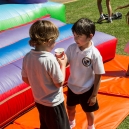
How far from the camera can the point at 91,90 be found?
8.36 feet

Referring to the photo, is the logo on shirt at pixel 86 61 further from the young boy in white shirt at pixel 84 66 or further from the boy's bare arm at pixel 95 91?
the boy's bare arm at pixel 95 91

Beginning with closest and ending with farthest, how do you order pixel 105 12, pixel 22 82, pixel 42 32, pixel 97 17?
pixel 42 32 → pixel 22 82 → pixel 97 17 → pixel 105 12

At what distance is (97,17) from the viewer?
745cm

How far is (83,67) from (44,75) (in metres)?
0.49

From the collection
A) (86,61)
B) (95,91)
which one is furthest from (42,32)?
(95,91)

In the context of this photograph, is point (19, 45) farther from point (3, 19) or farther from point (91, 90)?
point (91, 90)

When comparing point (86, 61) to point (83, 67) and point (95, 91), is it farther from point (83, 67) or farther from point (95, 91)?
point (95, 91)

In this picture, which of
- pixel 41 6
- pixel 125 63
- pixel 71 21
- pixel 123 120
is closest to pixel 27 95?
pixel 123 120

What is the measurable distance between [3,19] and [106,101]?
2.50 m

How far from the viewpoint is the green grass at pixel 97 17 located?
5.60m

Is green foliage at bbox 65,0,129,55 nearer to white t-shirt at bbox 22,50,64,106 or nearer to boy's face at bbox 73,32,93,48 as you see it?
boy's face at bbox 73,32,93,48

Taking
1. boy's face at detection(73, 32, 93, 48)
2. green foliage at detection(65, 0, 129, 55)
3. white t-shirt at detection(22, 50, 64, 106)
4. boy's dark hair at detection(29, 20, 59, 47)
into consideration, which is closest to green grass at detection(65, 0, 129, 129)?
green foliage at detection(65, 0, 129, 55)

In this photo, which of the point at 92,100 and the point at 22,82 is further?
the point at 22,82

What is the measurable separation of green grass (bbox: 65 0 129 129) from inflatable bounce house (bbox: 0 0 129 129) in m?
0.85
